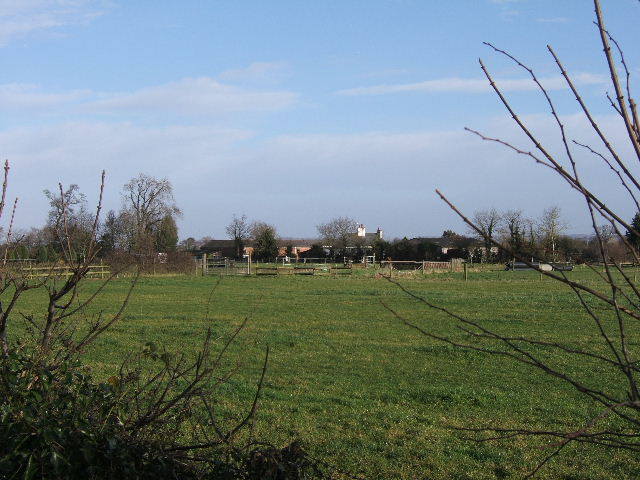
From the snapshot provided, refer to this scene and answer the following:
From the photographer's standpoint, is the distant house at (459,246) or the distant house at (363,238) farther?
the distant house at (363,238)

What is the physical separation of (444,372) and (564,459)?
5003 mm

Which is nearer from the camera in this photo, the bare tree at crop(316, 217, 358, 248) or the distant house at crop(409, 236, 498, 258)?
the distant house at crop(409, 236, 498, 258)

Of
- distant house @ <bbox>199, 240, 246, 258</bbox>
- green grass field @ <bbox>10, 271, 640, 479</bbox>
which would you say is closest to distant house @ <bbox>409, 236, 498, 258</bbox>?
green grass field @ <bbox>10, 271, 640, 479</bbox>

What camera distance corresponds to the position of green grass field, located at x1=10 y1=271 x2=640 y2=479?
576 cm

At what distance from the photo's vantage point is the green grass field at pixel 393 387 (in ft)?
18.9

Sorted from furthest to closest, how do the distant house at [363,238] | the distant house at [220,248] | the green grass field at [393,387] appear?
the distant house at [220,248] < the distant house at [363,238] < the green grass field at [393,387]

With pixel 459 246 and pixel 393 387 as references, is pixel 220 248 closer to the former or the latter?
pixel 459 246

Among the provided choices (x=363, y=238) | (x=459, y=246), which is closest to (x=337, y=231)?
(x=363, y=238)

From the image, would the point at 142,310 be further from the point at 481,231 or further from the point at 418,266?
the point at 418,266

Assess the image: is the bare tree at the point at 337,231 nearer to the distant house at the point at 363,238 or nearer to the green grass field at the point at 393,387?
the distant house at the point at 363,238

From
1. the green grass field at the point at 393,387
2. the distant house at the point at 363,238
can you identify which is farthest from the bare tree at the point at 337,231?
the green grass field at the point at 393,387

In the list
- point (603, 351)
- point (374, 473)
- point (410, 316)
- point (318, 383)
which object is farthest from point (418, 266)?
point (374, 473)

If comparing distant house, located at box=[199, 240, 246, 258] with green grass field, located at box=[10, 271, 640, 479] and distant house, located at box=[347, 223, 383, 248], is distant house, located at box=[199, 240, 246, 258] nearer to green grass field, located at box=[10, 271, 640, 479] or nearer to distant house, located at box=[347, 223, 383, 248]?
distant house, located at box=[347, 223, 383, 248]

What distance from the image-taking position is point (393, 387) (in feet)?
30.8
